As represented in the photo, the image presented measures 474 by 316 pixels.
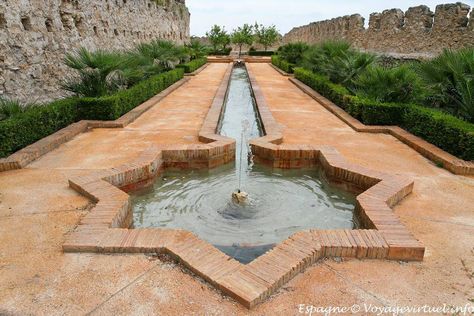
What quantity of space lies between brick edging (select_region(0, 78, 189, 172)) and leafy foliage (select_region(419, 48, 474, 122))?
6133mm

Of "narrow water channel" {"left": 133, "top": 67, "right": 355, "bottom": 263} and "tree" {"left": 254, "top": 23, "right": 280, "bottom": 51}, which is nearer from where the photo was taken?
"narrow water channel" {"left": 133, "top": 67, "right": 355, "bottom": 263}

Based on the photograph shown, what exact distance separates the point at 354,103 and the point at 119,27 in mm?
9981

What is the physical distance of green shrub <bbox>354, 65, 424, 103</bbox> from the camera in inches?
289

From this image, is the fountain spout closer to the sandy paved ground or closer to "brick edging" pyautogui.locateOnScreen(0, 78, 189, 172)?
the sandy paved ground

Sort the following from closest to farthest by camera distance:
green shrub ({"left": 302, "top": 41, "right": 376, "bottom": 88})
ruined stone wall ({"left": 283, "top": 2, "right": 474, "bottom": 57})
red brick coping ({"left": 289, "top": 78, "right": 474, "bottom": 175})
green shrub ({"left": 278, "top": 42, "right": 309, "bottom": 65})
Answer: red brick coping ({"left": 289, "top": 78, "right": 474, "bottom": 175}) < ruined stone wall ({"left": 283, "top": 2, "right": 474, "bottom": 57}) < green shrub ({"left": 302, "top": 41, "right": 376, "bottom": 88}) < green shrub ({"left": 278, "top": 42, "right": 309, "bottom": 65})

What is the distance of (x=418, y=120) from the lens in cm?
643

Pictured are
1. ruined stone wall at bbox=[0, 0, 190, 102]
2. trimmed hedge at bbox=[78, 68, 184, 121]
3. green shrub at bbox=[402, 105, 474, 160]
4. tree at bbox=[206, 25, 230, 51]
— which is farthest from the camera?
tree at bbox=[206, 25, 230, 51]

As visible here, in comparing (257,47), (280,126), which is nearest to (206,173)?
(280,126)

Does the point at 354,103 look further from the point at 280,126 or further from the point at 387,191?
the point at 387,191

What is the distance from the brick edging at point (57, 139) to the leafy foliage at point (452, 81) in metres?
6.13

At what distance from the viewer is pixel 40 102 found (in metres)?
7.73

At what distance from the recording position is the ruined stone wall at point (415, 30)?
920 centimetres

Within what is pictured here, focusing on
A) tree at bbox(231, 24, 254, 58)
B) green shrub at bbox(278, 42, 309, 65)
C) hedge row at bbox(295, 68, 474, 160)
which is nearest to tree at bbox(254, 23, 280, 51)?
tree at bbox(231, 24, 254, 58)

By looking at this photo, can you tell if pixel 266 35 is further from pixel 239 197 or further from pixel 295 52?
pixel 239 197
